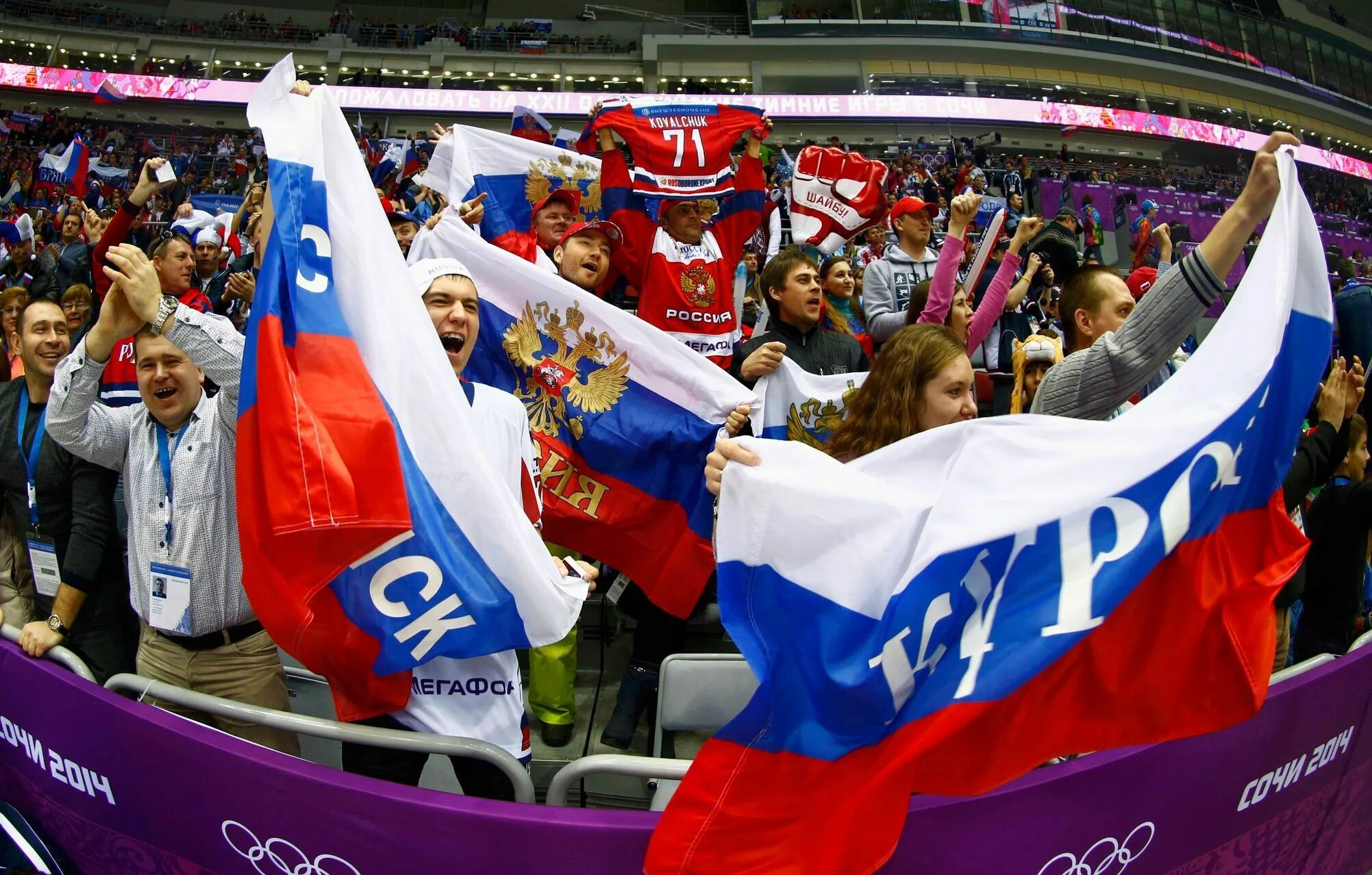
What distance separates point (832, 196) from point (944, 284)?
214cm

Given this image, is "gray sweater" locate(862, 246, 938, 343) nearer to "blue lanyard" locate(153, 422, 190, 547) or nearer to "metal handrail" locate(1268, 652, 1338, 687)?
"metal handrail" locate(1268, 652, 1338, 687)

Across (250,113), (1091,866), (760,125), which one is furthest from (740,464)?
(760,125)

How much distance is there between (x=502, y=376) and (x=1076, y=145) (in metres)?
34.2

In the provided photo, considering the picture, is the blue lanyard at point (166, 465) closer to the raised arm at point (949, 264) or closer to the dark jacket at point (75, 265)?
the raised arm at point (949, 264)

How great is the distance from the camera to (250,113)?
238 cm

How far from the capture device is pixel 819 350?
3932 millimetres

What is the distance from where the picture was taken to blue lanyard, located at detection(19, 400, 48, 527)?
299 centimetres

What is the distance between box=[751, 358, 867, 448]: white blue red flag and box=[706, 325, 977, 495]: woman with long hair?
1.23 metres

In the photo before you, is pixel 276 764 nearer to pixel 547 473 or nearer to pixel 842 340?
pixel 547 473

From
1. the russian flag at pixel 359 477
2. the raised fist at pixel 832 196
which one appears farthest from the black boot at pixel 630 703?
the raised fist at pixel 832 196

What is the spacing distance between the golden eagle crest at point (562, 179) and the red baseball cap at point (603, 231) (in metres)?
1.06

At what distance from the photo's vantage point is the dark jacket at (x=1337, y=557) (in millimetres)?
3637

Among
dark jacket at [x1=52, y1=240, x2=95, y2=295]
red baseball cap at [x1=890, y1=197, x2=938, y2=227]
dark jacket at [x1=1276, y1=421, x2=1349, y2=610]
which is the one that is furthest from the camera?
dark jacket at [x1=52, y1=240, x2=95, y2=295]

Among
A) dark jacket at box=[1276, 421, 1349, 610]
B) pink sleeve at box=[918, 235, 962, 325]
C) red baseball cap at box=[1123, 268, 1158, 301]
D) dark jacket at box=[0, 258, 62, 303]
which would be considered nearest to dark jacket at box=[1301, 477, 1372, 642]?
dark jacket at box=[1276, 421, 1349, 610]
